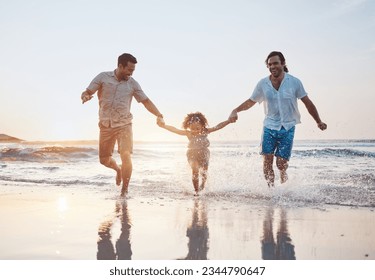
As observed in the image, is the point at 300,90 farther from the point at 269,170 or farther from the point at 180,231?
the point at 180,231

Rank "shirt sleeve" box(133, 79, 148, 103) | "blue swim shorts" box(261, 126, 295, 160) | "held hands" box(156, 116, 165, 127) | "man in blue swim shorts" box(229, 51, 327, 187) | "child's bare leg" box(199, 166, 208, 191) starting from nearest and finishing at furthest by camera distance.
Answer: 1. "man in blue swim shorts" box(229, 51, 327, 187)
2. "blue swim shorts" box(261, 126, 295, 160)
3. "shirt sleeve" box(133, 79, 148, 103)
4. "held hands" box(156, 116, 165, 127)
5. "child's bare leg" box(199, 166, 208, 191)

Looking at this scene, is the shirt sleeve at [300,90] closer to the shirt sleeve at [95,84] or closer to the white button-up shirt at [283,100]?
the white button-up shirt at [283,100]

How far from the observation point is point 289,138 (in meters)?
6.19

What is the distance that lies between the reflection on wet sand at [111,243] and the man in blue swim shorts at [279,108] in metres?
2.77

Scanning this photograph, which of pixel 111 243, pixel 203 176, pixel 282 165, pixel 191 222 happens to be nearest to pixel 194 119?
pixel 203 176

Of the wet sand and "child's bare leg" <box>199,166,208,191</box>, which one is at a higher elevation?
"child's bare leg" <box>199,166,208,191</box>

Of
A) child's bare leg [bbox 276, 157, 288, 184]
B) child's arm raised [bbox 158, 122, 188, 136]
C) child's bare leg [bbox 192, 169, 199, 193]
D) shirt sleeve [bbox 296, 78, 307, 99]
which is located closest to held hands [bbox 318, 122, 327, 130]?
shirt sleeve [bbox 296, 78, 307, 99]

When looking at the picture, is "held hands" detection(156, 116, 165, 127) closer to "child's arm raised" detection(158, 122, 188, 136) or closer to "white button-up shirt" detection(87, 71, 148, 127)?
"child's arm raised" detection(158, 122, 188, 136)

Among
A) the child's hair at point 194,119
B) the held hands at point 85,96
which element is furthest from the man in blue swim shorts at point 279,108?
the held hands at point 85,96

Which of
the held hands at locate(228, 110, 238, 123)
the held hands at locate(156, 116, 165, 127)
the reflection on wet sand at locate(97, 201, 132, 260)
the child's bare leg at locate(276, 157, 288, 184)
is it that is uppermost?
the held hands at locate(228, 110, 238, 123)

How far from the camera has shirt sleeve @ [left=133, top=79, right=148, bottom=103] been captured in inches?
260
